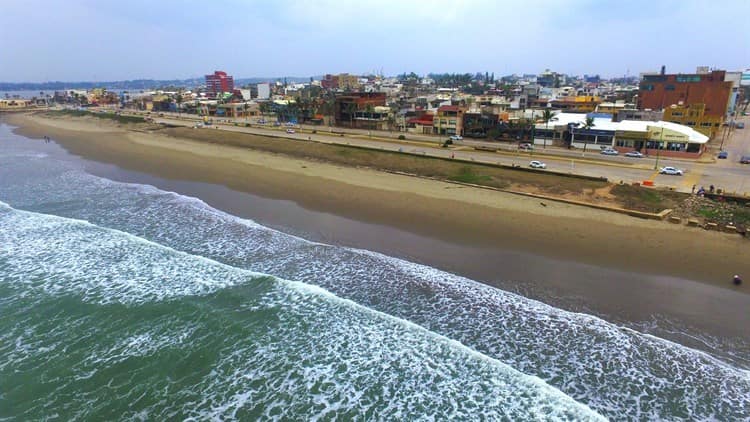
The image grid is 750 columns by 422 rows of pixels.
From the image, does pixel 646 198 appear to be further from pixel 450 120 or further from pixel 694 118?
pixel 694 118

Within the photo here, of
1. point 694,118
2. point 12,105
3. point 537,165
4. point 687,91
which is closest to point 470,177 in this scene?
point 537,165

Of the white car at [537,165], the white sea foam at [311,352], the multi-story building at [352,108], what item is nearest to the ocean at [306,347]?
the white sea foam at [311,352]

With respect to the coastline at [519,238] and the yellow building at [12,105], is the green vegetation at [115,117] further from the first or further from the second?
the coastline at [519,238]

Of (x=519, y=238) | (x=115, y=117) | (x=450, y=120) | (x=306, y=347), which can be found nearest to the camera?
(x=306, y=347)

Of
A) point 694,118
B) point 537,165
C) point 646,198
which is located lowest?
point 646,198

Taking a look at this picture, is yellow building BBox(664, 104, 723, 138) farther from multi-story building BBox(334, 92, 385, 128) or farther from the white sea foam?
the white sea foam

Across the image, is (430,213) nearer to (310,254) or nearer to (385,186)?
(385,186)

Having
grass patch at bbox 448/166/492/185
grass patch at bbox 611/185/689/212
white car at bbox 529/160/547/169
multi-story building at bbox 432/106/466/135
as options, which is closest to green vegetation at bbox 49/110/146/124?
multi-story building at bbox 432/106/466/135

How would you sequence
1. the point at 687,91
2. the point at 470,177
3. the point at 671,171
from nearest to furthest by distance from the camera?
the point at 470,177 → the point at 671,171 → the point at 687,91

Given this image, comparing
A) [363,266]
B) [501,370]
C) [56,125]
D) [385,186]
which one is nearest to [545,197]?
[385,186]
